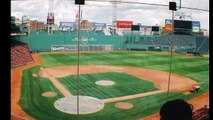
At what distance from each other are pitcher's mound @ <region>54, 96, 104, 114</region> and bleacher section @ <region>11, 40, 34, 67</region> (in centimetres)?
1273

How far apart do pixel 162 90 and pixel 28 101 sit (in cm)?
918

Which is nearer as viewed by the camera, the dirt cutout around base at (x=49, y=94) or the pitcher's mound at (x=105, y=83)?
the dirt cutout around base at (x=49, y=94)

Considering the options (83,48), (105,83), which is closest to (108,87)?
(105,83)

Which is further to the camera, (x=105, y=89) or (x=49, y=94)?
(x=105, y=89)

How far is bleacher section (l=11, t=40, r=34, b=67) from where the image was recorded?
26.9 metres

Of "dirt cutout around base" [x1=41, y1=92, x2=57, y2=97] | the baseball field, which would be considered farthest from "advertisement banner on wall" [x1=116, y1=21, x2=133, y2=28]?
"dirt cutout around base" [x1=41, y1=92, x2=57, y2=97]

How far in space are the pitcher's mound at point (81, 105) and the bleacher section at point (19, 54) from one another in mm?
12728

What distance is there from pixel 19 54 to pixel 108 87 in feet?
50.2

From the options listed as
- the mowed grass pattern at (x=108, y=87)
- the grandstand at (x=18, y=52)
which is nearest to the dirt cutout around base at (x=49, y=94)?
the mowed grass pattern at (x=108, y=87)

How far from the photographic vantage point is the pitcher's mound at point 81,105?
13.4 m

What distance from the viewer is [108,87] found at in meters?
18.1

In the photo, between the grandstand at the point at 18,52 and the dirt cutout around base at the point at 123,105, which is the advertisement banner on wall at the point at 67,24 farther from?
the dirt cutout around base at the point at 123,105

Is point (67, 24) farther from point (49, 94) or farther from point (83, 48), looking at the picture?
point (49, 94)

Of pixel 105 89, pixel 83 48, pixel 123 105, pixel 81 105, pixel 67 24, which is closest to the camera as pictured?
pixel 81 105
